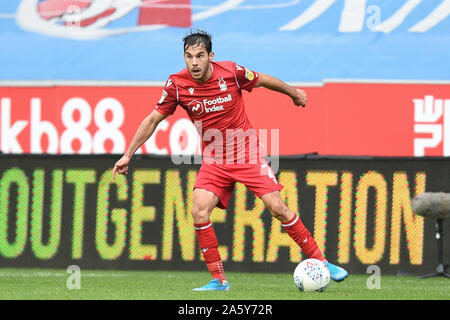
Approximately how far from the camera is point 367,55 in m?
16.7

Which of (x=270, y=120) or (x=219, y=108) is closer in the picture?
(x=219, y=108)

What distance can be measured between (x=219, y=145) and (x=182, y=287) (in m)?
1.23

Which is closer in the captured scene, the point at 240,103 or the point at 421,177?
the point at 240,103

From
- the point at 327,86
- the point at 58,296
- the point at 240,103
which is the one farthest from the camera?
the point at 327,86

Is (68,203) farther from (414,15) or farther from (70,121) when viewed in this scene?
(414,15)

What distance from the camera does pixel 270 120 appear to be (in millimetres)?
15766

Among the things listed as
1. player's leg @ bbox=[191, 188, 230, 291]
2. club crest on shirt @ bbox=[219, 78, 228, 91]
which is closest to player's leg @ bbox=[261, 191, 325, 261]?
player's leg @ bbox=[191, 188, 230, 291]

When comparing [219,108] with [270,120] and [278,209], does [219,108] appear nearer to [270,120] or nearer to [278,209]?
[278,209]

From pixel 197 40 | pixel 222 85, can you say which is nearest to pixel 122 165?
pixel 222 85

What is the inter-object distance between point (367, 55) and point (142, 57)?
4050mm

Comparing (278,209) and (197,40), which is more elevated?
(197,40)

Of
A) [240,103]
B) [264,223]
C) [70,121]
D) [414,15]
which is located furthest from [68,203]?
[414,15]

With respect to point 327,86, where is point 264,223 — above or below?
below

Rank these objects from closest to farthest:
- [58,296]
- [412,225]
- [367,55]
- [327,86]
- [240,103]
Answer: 1. [58,296]
2. [240,103]
3. [412,225]
4. [327,86]
5. [367,55]
